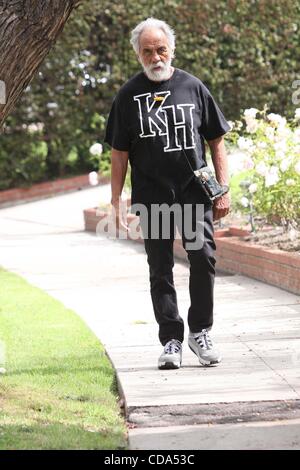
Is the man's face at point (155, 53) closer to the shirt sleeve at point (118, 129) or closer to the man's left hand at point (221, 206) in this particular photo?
the shirt sleeve at point (118, 129)

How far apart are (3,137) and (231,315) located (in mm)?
9834

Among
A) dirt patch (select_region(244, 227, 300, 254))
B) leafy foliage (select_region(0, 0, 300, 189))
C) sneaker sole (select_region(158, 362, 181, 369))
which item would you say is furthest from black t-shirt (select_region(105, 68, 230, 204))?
leafy foliage (select_region(0, 0, 300, 189))

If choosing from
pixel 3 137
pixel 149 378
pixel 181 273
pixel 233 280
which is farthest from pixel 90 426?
pixel 3 137

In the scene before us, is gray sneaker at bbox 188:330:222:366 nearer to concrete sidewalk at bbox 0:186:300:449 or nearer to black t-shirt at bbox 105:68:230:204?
concrete sidewalk at bbox 0:186:300:449

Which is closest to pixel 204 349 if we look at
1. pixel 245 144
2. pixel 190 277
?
pixel 190 277

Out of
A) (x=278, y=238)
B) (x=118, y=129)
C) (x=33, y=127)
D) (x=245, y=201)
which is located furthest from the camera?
(x=33, y=127)

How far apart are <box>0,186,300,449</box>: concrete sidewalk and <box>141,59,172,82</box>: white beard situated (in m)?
1.50

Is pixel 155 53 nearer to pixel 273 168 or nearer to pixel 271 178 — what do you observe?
pixel 271 178

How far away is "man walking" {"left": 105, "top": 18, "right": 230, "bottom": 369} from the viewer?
19.4 feet

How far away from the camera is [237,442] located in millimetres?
4781

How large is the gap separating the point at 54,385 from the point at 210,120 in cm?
157

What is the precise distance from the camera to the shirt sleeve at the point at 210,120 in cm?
604

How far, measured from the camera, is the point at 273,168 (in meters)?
9.89
